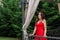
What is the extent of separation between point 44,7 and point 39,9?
1.50 ft

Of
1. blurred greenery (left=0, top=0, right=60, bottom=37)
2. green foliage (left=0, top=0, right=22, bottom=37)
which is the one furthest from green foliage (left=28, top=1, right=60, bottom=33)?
green foliage (left=0, top=0, right=22, bottom=37)

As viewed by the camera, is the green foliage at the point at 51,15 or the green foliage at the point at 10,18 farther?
the green foliage at the point at 10,18

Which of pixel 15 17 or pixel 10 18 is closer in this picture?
pixel 15 17

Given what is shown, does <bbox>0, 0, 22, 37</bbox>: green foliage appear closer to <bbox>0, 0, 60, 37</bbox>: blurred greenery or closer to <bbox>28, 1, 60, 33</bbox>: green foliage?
<bbox>0, 0, 60, 37</bbox>: blurred greenery

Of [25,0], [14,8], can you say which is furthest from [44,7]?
[25,0]

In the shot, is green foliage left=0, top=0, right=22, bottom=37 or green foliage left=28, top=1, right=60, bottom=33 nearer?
green foliage left=28, top=1, right=60, bottom=33

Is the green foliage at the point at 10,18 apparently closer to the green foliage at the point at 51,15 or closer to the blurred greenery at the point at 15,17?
the blurred greenery at the point at 15,17

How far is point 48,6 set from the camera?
478 inches

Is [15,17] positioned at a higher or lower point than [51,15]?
lower

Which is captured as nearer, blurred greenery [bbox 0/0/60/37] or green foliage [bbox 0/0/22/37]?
blurred greenery [bbox 0/0/60/37]

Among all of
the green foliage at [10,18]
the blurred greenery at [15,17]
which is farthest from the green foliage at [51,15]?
the green foliage at [10,18]

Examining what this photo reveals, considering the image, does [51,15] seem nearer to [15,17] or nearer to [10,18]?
[15,17]

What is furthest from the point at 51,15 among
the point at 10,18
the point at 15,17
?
the point at 10,18

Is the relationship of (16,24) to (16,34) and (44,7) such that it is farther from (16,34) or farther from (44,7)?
(44,7)
